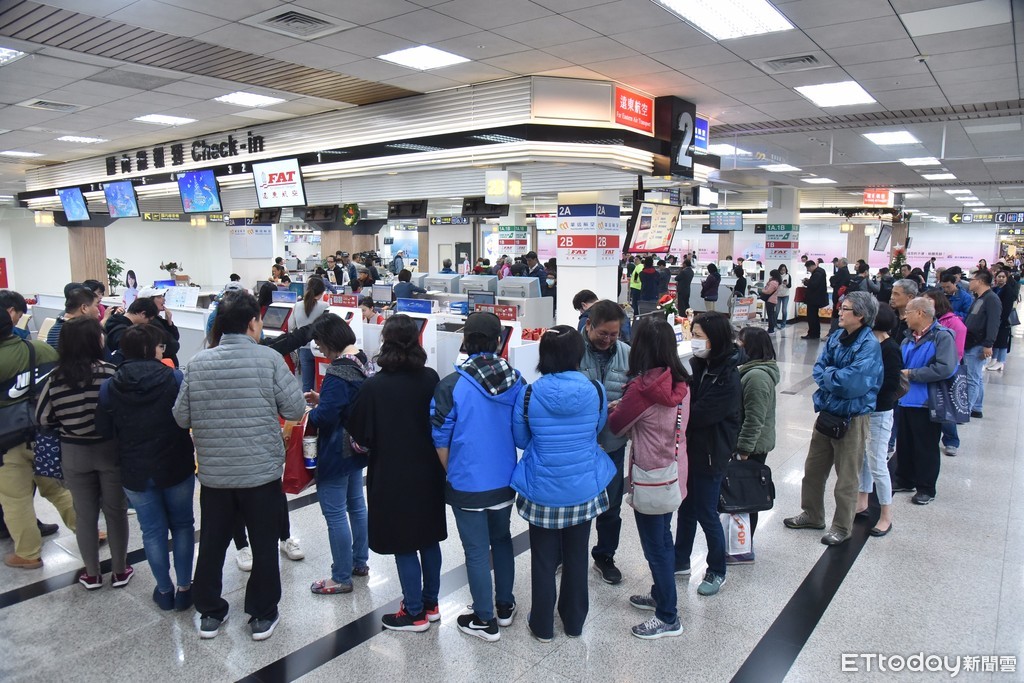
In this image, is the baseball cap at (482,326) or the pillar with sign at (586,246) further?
the pillar with sign at (586,246)

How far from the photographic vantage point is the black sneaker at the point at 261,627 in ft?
9.95

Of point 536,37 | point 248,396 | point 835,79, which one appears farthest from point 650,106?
point 248,396

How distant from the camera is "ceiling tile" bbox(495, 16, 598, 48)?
17.1 ft

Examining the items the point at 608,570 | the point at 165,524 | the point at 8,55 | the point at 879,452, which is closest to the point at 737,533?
the point at 608,570

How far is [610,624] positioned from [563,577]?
1.32ft

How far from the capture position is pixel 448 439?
9.05ft

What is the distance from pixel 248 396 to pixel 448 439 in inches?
35.1

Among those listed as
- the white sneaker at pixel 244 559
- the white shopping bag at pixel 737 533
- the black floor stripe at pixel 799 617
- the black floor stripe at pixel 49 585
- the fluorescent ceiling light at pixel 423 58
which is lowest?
the black floor stripe at pixel 799 617

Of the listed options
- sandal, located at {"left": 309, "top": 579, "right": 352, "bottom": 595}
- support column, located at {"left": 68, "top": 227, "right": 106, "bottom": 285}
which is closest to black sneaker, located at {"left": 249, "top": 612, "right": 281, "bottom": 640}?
sandal, located at {"left": 309, "top": 579, "right": 352, "bottom": 595}

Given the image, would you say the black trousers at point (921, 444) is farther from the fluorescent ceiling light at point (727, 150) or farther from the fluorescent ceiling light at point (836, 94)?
the fluorescent ceiling light at point (727, 150)

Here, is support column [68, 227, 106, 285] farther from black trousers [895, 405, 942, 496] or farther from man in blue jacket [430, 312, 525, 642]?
black trousers [895, 405, 942, 496]

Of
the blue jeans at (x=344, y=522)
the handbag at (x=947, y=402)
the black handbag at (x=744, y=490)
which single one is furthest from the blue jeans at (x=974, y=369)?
the blue jeans at (x=344, y=522)

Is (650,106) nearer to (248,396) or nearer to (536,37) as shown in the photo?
(536,37)

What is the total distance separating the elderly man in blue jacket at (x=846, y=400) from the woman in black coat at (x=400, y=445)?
231 centimetres
